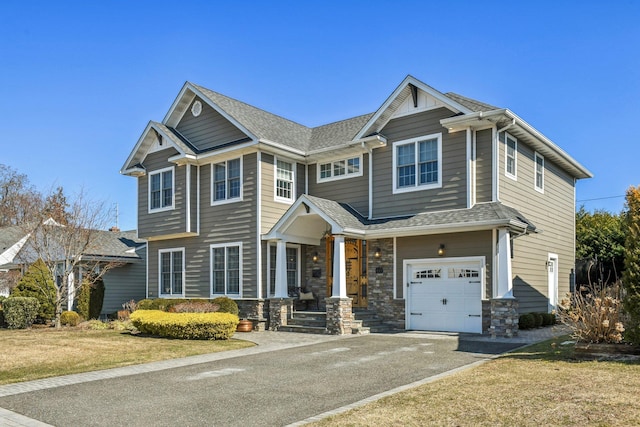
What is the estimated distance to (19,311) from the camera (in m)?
20.6

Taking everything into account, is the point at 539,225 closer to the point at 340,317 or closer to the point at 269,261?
the point at 340,317

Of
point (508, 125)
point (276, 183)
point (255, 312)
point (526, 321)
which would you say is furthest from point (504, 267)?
point (276, 183)

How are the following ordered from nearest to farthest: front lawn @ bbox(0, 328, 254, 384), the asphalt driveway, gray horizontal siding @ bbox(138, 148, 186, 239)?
the asphalt driveway → front lawn @ bbox(0, 328, 254, 384) → gray horizontal siding @ bbox(138, 148, 186, 239)

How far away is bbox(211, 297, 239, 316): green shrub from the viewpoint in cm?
1881

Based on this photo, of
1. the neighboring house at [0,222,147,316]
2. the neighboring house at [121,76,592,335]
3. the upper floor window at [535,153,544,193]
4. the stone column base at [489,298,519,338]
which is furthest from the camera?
the neighboring house at [0,222,147,316]

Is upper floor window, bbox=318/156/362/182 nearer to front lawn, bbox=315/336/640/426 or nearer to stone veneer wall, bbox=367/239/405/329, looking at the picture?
stone veneer wall, bbox=367/239/405/329

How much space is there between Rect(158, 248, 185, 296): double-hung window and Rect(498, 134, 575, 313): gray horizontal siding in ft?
41.2

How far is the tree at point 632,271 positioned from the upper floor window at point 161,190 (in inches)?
643

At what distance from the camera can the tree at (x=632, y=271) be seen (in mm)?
9977

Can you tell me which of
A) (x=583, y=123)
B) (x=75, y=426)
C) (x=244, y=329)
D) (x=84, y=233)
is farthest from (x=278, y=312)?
(x=583, y=123)

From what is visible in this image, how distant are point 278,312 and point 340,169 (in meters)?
5.60

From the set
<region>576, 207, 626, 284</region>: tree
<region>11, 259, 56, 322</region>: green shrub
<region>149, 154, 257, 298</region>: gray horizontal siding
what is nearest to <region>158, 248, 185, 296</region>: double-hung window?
<region>149, 154, 257, 298</region>: gray horizontal siding

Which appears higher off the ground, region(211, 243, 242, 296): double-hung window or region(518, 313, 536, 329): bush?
region(211, 243, 242, 296): double-hung window

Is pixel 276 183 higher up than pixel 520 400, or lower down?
higher up
